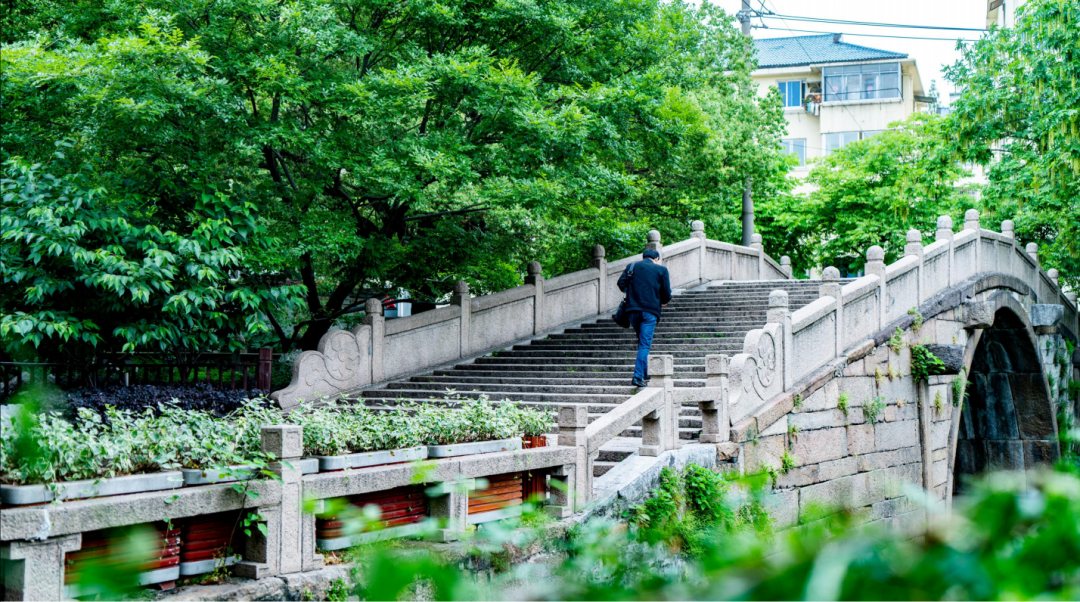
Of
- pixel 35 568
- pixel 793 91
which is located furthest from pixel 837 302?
pixel 793 91

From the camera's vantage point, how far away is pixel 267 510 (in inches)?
205

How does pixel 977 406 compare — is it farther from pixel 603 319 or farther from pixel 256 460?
pixel 256 460

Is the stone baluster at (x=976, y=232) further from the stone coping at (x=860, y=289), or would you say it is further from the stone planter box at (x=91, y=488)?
the stone planter box at (x=91, y=488)

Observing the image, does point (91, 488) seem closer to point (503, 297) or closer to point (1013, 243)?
point (503, 297)

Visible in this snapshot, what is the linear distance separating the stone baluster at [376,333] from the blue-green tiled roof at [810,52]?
31.2 m

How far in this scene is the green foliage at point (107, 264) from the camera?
8195mm

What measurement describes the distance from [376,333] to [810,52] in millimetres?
35062

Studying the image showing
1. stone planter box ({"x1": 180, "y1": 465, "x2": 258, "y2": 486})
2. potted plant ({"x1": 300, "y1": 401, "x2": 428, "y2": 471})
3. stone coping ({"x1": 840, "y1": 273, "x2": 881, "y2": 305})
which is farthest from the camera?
stone coping ({"x1": 840, "y1": 273, "x2": 881, "y2": 305})

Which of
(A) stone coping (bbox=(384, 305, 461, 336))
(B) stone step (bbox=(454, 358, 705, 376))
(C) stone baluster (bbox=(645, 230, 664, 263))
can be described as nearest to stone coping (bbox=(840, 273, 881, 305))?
(B) stone step (bbox=(454, 358, 705, 376))

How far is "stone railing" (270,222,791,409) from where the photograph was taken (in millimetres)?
12078

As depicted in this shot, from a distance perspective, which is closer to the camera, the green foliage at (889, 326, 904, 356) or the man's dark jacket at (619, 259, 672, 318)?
the man's dark jacket at (619, 259, 672, 318)

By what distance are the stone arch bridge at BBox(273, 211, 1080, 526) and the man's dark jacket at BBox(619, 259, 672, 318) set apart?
105cm

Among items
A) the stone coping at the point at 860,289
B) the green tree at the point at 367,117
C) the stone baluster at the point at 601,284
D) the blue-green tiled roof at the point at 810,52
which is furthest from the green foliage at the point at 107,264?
the blue-green tiled roof at the point at 810,52

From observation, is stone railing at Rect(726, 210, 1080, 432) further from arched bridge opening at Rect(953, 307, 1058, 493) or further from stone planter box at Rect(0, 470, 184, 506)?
stone planter box at Rect(0, 470, 184, 506)
